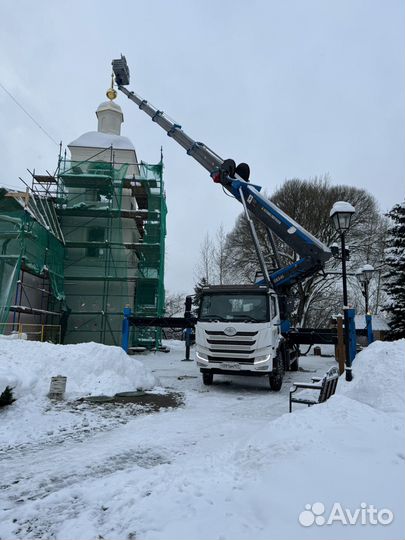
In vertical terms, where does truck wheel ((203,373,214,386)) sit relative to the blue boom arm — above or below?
below

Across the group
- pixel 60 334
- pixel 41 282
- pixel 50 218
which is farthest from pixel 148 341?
pixel 50 218

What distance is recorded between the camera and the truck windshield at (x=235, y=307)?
10.1 meters

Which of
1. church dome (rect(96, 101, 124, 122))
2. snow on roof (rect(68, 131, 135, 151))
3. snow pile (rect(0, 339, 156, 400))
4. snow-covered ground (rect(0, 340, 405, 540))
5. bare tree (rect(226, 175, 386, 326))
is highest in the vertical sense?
church dome (rect(96, 101, 124, 122))

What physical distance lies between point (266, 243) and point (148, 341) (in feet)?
36.0

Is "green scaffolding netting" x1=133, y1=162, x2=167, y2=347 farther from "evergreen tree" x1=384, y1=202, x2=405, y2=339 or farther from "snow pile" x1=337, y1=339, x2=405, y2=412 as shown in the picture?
"snow pile" x1=337, y1=339, x2=405, y2=412

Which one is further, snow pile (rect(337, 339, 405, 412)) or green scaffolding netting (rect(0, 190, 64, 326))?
green scaffolding netting (rect(0, 190, 64, 326))

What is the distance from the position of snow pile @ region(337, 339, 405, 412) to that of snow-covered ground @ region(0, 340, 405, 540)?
0.7 inches

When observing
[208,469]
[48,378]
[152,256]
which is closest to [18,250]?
[48,378]

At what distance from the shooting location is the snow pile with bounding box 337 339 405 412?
16.4 feet

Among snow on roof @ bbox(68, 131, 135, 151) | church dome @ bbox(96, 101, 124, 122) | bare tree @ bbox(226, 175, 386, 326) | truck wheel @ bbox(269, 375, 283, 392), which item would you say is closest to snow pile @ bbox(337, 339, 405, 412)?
truck wheel @ bbox(269, 375, 283, 392)

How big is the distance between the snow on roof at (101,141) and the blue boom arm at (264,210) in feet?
27.1

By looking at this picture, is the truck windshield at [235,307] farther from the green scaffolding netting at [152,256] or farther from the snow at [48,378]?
the green scaffolding netting at [152,256]

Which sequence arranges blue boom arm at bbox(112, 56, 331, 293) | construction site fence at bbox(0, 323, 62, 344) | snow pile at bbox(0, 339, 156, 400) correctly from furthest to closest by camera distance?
construction site fence at bbox(0, 323, 62, 344) < blue boom arm at bbox(112, 56, 331, 293) < snow pile at bbox(0, 339, 156, 400)

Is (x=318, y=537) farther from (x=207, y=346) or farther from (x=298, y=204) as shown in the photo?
(x=298, y=204)
